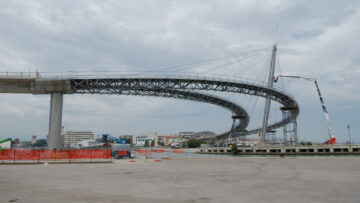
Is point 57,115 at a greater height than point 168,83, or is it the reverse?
point 168,83

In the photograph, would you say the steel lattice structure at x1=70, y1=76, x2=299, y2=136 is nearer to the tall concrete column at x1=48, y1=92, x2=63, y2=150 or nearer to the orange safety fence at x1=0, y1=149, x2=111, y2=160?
the tall concrete column at x1=48, y1=92, x2=63, y2=150

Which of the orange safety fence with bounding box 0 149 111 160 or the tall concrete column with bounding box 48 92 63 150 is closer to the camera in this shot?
the orange safety fence with bounding box 0 149 111 160

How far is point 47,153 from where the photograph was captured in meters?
29.0

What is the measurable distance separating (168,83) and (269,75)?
2673 centimetres

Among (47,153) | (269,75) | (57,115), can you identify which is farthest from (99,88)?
(269,75)

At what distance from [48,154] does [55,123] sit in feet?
58.7

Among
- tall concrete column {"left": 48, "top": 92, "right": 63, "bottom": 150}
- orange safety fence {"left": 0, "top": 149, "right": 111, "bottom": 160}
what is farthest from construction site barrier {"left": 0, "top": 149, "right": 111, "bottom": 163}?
tall concrete column {"left": 48, "top": 92, "right": 63, "bottom": 150}

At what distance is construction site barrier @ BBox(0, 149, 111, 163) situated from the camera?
27125mm

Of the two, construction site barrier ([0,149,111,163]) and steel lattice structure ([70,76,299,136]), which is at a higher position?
steel lattice structure ([70,76,299,136])

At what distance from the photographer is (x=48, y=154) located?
29.0m

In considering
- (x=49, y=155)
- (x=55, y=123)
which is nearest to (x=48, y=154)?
(x=49, y=155)

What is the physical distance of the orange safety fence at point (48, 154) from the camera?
27.1 metres

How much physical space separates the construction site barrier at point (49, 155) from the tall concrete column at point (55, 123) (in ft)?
53.0

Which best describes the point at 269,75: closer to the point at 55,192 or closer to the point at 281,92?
the point at 281,92
